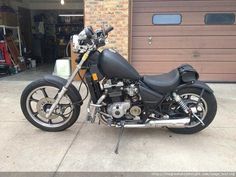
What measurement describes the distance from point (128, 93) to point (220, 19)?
369 centimetres

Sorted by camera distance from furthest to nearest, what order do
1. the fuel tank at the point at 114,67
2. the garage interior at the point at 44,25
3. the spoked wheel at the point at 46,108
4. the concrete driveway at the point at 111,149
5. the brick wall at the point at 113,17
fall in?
the garage interior at the point at 44,25 → the brick wall at the point at 113,17 → the spoked wheel at the point at 46,108 → the fuel tank at the point at 114,67 → the concrete driveway at the point at 111,149

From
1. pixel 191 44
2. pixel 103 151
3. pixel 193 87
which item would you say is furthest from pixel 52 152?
pixel 191 44

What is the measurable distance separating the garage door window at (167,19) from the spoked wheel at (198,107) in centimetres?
300

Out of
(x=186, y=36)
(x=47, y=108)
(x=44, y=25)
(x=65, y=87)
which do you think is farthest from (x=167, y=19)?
(x=44, y=25)

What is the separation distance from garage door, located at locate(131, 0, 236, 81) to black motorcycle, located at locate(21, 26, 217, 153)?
2832mm

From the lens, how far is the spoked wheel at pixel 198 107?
2.91m

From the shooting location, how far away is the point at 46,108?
3133 millimetres

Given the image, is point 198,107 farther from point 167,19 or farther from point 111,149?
point 167,19

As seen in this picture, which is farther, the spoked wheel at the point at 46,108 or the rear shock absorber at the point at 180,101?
the spoked wheel at the point at 46,108

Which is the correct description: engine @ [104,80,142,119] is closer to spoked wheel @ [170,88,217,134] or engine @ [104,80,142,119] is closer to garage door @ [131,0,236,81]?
spoked wheel @ [170,88,217,134]

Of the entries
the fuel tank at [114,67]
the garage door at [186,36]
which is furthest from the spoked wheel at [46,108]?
the garage door at [186,36]

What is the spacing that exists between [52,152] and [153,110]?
1.19 meters

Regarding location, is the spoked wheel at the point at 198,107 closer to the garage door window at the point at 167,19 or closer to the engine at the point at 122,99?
the engine at the point at 122,99

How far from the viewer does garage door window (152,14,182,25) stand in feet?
18.1
